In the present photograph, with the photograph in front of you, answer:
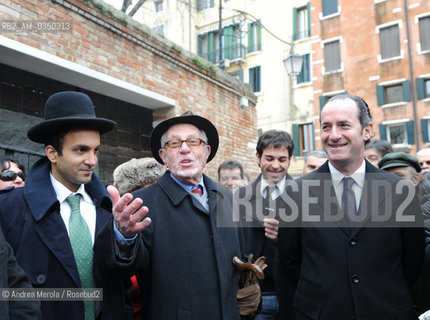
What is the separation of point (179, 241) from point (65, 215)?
0.66 metres

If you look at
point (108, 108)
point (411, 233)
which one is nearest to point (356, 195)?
point (411, 233)

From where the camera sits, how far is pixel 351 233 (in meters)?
2.08

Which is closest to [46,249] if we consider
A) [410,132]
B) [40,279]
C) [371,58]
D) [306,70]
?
[40,279]

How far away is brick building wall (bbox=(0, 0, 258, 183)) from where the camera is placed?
204 inches

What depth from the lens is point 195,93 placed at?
776 cm

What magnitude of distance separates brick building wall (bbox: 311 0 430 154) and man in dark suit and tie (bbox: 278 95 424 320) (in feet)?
59.5

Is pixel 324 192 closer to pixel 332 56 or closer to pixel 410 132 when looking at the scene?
pixel 410 132

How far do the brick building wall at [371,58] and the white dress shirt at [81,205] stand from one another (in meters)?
19.0

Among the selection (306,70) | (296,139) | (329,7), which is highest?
(329,7)

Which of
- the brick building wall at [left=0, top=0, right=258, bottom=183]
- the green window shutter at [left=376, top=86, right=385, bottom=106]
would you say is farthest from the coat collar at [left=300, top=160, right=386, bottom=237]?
the green window shutter at [left=376, top=86, right=385, bottom=106]

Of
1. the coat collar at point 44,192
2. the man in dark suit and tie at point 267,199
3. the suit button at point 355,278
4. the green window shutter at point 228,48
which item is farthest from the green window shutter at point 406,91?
the coat collar at point 44,192

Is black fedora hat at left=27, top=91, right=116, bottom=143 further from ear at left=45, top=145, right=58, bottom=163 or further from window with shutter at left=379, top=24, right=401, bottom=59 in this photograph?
window with shutter at left=379, top=24, right=401, bottom=59

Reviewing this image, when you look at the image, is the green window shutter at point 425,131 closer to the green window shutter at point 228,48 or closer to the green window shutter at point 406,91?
the green window shutter at point 406,91

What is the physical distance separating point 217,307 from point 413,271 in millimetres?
1147
